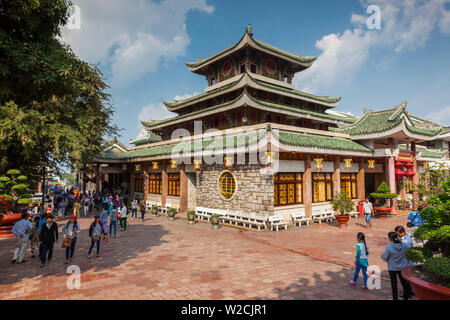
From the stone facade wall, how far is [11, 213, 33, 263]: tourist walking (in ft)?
32.6

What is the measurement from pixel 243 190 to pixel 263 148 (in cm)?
309

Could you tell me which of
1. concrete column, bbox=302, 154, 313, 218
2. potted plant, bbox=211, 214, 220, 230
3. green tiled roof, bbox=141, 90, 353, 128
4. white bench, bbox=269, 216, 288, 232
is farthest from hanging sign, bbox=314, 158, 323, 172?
potted plant, bbox=211, 214, 220, 230

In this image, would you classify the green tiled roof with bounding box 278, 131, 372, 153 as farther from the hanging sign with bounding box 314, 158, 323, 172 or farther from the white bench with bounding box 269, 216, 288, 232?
the white bench with bounding box 269, 216, 288, 232

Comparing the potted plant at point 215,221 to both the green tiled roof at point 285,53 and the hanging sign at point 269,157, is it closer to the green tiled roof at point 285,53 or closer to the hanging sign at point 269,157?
the hanging sign at point 269,157

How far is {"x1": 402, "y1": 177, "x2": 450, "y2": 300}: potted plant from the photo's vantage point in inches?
183

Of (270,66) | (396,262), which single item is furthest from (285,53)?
(396,262)

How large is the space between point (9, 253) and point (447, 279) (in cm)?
1343

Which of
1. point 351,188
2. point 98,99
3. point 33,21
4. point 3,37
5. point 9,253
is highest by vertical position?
point 98,99

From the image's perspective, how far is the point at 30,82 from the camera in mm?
6441

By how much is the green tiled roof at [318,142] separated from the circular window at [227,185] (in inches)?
158

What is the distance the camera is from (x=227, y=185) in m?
16.4

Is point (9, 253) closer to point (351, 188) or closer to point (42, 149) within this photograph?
point (42, 149)

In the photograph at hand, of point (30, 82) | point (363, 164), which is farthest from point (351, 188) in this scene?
point (30, 82)

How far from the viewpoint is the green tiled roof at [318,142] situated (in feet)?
46.5
